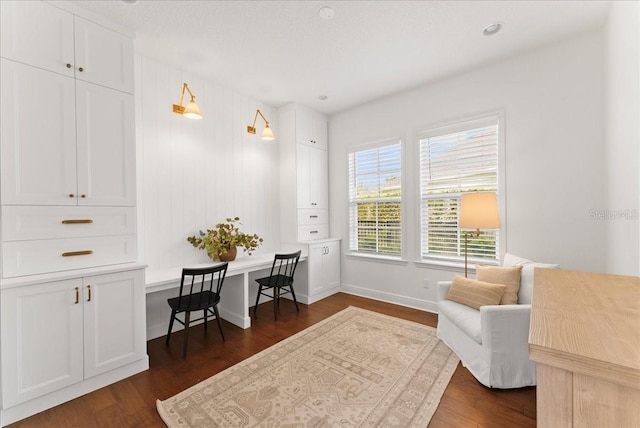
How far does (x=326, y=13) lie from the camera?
2.29m

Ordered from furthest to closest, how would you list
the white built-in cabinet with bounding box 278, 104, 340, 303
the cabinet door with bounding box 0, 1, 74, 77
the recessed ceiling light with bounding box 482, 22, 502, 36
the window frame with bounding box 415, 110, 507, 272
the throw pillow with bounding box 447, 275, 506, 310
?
the white built-in cabinet with bounding box 278, 104, 340, 303
the window frame with bounding box 415, 110, 507, 272
the recessed ceiling light with bounding box 482, 22, 502, 36
the throw pillow with bounding box 447, 275, 506, 310
the cabinet door with bounding box 0, 1, 74, 77

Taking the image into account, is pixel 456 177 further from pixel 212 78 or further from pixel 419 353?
pixel 212 78

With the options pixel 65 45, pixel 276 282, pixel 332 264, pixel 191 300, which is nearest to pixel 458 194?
pixel 332 264

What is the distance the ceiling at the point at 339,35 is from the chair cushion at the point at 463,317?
2.58 meters

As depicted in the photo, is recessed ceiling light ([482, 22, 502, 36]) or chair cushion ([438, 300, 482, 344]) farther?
recessed ceiling light ([482, 22, 502, 36])

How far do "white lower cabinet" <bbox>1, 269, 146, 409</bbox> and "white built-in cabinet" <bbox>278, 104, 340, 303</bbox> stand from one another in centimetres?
219

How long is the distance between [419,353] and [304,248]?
205 cm

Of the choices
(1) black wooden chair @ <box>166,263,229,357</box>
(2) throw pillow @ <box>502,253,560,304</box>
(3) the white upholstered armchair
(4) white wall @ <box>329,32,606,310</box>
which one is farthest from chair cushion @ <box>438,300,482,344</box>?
(1) black wooden chair @ <box>166,263,229,357</box>

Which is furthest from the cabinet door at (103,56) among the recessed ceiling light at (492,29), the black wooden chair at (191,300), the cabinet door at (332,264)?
the recessed ceiling light at (492,29)

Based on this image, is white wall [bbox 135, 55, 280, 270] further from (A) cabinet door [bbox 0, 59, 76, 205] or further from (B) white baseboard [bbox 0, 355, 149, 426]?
(B) white baseboard [bbox 0, 355, 149, 426]

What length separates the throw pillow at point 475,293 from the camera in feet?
7.72

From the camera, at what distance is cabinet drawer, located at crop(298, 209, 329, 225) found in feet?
13.7

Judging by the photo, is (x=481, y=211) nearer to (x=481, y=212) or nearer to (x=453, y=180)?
(x=481, y=212)

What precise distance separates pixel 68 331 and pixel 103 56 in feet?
7.19
